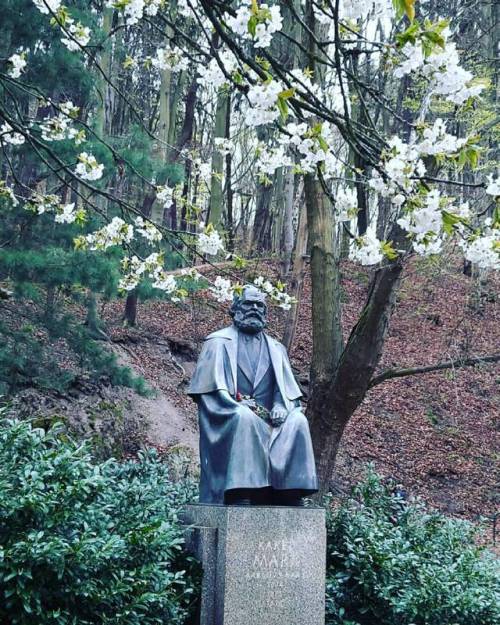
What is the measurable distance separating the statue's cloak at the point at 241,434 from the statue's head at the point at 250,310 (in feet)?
0.56

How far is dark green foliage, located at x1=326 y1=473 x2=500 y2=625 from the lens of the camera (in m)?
5.83

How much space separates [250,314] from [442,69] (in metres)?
3.11

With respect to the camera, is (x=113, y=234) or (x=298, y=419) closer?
(x=298, y=419)

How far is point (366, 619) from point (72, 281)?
541 cm

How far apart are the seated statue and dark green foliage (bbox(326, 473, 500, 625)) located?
106 cm

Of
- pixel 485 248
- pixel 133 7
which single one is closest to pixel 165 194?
pixel 133 7

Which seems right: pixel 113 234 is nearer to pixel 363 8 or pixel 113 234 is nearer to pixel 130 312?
pixel 363 8

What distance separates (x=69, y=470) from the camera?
484 centimetres

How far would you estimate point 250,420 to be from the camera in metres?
5.46

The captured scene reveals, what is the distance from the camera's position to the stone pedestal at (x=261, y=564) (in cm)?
498

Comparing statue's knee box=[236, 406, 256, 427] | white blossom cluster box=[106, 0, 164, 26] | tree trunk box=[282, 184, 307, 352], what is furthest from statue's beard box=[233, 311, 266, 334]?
tree trunk box=[282, 184, 307, 352]

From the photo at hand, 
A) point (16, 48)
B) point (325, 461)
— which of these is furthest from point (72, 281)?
point (325, 461)

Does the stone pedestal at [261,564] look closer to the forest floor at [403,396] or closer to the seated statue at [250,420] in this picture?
the seated statue at [250,420]

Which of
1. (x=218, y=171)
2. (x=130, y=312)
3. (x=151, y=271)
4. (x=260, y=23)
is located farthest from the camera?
(x=218, y=171)
